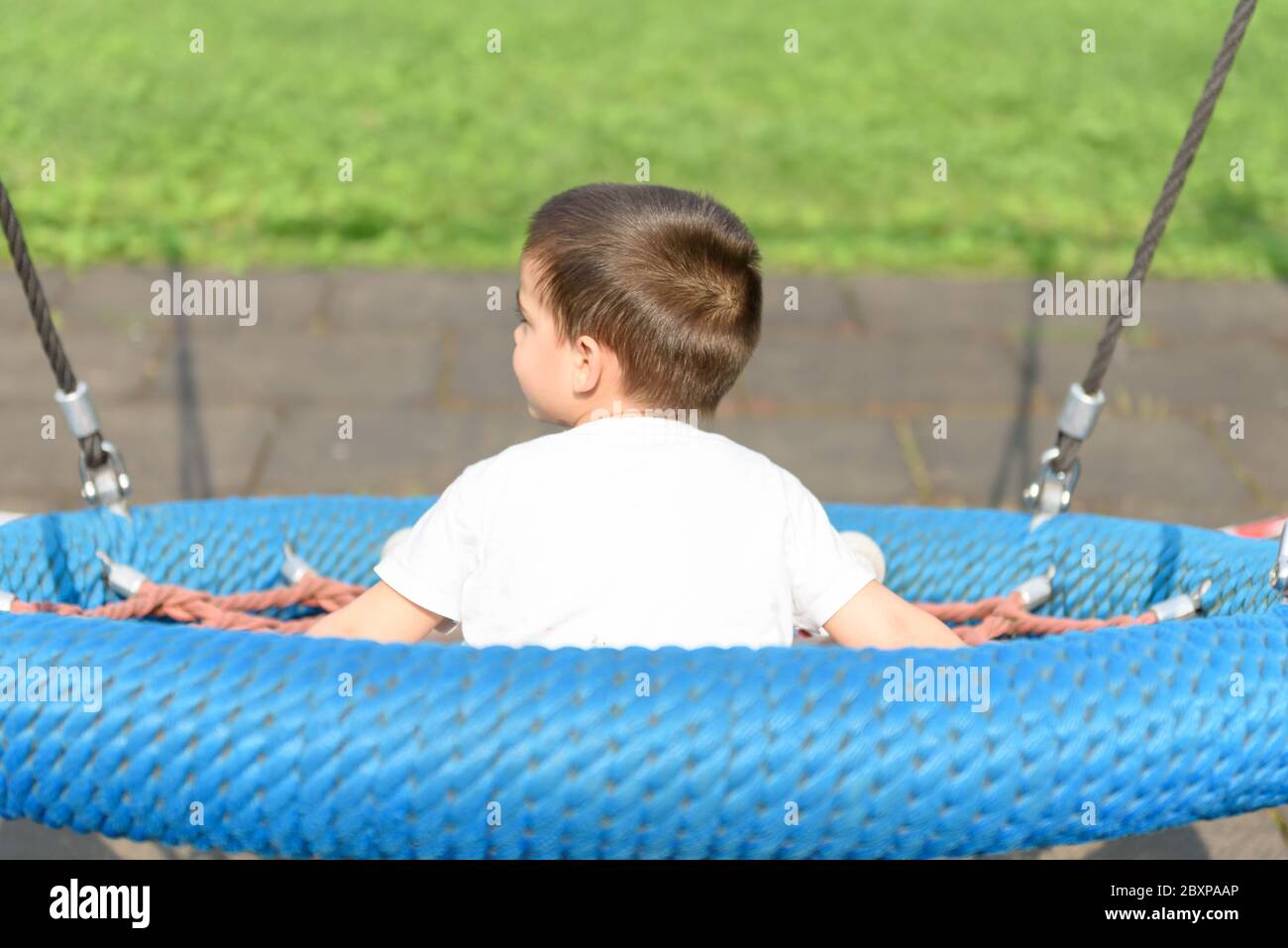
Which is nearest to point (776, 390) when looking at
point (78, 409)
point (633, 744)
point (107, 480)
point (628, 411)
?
point (107, 480)

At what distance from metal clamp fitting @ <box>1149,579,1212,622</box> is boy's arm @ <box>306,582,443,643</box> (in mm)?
823

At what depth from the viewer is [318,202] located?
479 centimetres

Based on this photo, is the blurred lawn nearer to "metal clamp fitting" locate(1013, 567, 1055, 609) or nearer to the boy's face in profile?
"metal clamp fitting" locate(1013, 567, 1055, 609)

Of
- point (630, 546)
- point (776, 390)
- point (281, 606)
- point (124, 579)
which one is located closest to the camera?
point (630, 546)

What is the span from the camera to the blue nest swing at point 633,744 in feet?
3.57

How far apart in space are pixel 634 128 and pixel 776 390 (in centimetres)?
234

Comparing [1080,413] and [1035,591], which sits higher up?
[1080,413]

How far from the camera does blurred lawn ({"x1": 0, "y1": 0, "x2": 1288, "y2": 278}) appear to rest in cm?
457

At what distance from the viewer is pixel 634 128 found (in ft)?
18.5

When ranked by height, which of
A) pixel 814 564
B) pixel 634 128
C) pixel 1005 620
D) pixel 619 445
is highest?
pixel 634 128

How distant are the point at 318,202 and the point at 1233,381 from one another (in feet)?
9.07

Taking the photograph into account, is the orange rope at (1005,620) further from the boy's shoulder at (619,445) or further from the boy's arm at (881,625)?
the boy's shoulder at (619,445)

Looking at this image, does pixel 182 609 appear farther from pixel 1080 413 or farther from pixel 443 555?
pixel 1080 413
